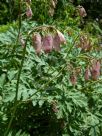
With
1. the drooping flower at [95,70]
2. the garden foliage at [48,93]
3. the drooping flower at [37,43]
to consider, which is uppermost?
the drooping flower at [37,43]

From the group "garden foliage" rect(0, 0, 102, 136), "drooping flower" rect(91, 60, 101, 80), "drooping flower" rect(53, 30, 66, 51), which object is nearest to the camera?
"drooping flower" rect(53, 30, 66, 51)

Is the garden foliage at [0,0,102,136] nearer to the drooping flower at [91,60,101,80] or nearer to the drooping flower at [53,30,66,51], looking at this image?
the drooping flower at [91,60,101,80]

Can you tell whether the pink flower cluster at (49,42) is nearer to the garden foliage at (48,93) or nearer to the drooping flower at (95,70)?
the drooping flower at (95,70)

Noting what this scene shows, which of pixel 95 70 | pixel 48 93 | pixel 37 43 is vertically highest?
pixel 37 43

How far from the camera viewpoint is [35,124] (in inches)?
186

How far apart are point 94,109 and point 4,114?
34.9 inches

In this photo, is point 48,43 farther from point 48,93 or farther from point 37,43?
point 48,93

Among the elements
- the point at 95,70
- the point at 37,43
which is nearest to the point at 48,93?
the point at 95,70

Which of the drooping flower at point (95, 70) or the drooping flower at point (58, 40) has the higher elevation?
the drooping flower at point (58, 40)

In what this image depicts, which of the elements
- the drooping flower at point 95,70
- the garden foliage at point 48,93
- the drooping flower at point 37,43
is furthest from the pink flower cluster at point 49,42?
the garden foliage at point 48,93

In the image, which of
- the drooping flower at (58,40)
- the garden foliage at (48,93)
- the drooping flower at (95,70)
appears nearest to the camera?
the drooping flower at (58,40)

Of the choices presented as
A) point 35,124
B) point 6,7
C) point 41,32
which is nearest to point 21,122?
point 35,124

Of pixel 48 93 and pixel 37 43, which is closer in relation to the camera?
pixel 37 43

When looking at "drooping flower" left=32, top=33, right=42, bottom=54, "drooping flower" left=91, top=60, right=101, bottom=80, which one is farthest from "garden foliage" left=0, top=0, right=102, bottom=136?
"drooping flower" left=32, top=33, right=42, bottom=54
